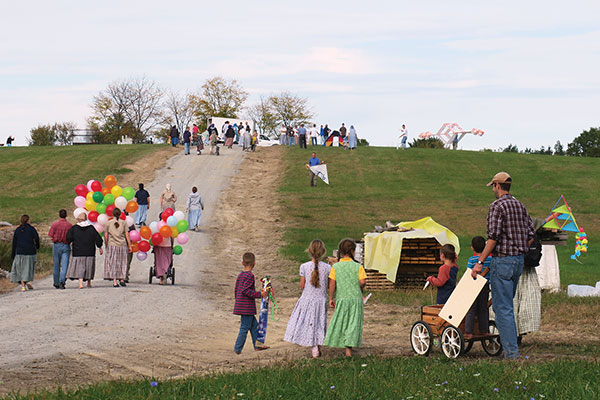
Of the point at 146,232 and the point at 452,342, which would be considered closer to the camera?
the point at 452,342

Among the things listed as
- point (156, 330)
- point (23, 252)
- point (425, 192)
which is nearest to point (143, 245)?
point (23, 252)

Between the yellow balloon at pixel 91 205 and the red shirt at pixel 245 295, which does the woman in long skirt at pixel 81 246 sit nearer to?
the yellow balloon at pixel 91 205

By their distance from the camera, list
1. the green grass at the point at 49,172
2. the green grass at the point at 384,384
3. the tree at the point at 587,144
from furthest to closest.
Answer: the tree at the point at 587,144
the green grass at the point at 49,172
the green grass at the point at 384,384

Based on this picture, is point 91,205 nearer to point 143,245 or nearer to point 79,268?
point 143,245

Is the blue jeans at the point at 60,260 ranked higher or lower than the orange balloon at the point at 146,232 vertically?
lower

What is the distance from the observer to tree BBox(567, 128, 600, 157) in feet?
284

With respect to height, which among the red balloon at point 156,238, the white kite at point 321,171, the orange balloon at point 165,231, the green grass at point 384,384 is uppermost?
the white kite at point 321,171

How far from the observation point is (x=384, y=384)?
722cm

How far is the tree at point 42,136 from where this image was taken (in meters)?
102

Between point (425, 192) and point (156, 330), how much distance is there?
29.6 m

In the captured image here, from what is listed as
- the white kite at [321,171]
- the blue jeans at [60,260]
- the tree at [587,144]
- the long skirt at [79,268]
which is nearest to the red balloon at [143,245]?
the long skirt at [79,268]

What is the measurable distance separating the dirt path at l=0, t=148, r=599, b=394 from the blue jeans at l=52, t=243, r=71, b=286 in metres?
0.44

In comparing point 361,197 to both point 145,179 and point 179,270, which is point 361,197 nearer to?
point 145,179

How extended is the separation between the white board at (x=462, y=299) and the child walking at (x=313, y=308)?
163 centimetres
